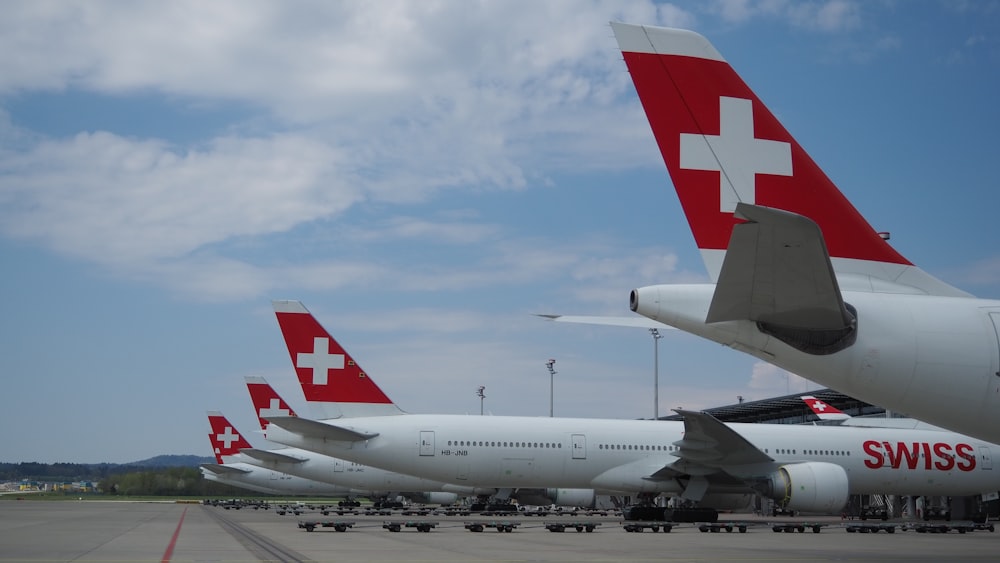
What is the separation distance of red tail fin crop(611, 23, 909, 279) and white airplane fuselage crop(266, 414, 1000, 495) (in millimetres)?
17319

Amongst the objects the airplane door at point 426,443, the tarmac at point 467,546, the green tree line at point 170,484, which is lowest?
the green tree line at point 170,484

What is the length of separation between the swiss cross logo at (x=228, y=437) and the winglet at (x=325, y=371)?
2928cm

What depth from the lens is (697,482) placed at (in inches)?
1001

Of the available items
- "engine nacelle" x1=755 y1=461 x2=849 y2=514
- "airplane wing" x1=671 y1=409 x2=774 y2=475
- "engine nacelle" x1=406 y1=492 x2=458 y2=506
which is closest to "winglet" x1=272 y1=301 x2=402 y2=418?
"airplane wing" x1=671 y1=409 x2=774 y2=475

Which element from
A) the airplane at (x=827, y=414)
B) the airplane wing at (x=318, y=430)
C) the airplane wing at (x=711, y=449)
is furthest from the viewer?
the airplane at (x=827, y=414)

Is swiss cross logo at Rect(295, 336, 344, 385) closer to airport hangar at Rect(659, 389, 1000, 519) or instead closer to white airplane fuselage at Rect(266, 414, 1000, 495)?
white airplane fuselage at Rect(266, 414, 1000, 495)

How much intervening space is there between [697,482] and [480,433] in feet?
20.4

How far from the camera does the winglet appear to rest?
26.3 m

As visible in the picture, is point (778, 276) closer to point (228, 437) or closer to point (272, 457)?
point (272, 457)

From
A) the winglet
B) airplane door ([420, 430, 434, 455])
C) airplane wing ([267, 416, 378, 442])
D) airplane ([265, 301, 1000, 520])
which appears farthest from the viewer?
the winglet

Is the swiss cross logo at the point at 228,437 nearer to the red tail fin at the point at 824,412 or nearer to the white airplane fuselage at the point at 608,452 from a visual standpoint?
the white airplane fuselage at the point at 608,452

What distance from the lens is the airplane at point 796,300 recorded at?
8414 mm

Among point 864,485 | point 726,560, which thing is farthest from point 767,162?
point 864,485

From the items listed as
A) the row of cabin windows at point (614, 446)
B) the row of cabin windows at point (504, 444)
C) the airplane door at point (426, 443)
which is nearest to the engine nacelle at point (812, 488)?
the row of cabin windows at point (614, 446)
